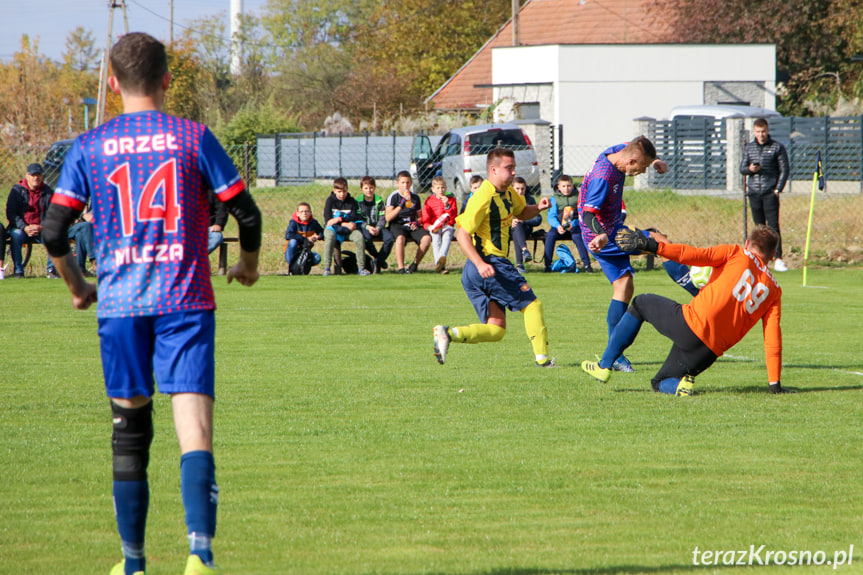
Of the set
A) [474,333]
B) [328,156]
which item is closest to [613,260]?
[474,333]

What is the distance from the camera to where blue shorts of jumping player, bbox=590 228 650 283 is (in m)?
8.71

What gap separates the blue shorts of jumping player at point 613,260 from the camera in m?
8.71

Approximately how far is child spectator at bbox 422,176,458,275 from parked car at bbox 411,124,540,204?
822 cm

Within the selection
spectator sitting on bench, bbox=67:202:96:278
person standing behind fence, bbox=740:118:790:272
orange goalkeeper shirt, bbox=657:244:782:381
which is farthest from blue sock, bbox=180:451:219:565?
person standing behind fence, bbox=740:118:790:272

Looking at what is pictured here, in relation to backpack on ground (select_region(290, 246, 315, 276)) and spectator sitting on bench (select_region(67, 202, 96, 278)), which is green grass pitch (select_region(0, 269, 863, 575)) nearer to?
spectator sitting on bench (select_region(67, 202, 96, 278))

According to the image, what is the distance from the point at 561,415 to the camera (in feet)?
23.3

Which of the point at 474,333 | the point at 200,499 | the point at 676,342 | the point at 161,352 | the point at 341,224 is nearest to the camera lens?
the point at 200,499

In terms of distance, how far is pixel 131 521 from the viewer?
3775 millimetres

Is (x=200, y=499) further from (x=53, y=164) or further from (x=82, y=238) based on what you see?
(x=53, y=164)

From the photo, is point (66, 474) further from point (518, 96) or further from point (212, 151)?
point (518, 96)

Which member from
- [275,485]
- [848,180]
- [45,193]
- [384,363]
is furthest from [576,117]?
[275,485]

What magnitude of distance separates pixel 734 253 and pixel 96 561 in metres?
5.13

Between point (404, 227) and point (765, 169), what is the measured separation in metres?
6.13

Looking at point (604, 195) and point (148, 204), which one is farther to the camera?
point (604, 195)
